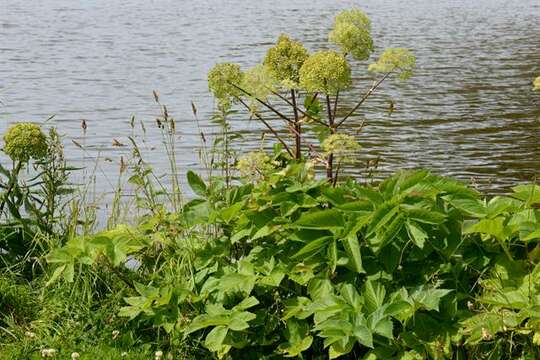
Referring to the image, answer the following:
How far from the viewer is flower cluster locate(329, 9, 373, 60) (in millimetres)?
4781

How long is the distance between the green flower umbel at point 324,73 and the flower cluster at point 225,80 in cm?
37

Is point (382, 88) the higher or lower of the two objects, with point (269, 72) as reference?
lower

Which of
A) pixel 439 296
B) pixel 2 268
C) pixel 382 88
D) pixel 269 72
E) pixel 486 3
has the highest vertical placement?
pixel 269 72

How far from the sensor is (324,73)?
4.60m

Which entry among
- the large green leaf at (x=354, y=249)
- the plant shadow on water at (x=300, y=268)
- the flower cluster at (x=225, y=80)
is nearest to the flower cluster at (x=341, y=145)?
the plant shadow on water at (x=300, y=268)

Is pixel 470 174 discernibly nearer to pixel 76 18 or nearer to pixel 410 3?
pixel 76 18

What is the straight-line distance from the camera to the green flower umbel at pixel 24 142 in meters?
5.34

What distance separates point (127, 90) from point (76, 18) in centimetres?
1525

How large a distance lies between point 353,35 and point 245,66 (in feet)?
48.5

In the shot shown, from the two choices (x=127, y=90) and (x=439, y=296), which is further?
(x=127, y=90)

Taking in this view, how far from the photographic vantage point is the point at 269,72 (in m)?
4.86

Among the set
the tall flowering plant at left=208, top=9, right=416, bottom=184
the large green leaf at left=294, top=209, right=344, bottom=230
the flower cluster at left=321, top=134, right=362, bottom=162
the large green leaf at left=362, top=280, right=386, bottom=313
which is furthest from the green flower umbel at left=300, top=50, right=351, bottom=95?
the large green leaf at left=362, top=280, right=386, bottom=313

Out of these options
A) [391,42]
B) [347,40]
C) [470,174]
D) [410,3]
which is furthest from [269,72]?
[410,3]

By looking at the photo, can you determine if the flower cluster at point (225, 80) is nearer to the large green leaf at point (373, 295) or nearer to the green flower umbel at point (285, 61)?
the green flower umbel at point (285, 61)
